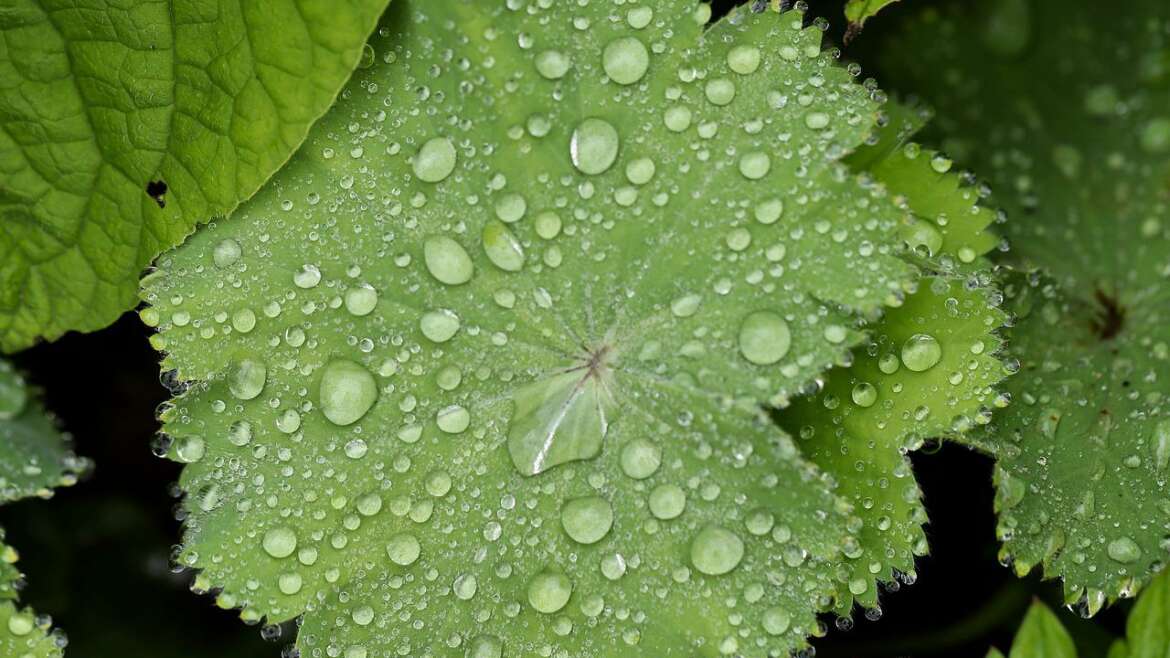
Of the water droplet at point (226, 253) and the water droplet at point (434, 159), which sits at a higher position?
the water droplet at point (226, 253)

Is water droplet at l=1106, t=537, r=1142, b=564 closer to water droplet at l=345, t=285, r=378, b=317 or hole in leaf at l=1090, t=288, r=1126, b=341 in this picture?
hole in leaf at l=1090, t=288, r=1126, b=341

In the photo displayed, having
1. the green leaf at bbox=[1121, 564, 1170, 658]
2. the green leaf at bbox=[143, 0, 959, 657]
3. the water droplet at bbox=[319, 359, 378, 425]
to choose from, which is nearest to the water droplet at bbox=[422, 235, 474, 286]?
the green leaf at bbox=[143, 0, 959, 657]

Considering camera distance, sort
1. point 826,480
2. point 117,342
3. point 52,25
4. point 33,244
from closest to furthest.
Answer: point 826,480
point 52,25
point 33,244
point 117,342

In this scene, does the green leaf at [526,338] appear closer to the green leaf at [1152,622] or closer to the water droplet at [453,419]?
the water droplet at [453,419]

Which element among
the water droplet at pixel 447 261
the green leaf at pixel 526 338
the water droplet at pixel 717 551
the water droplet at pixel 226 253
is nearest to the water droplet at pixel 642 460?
the green leaf at pixel 526 338

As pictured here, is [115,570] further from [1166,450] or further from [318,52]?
[1166,450]

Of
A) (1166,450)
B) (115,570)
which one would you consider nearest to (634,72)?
(1166,450)

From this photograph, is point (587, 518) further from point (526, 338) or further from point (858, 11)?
point (858, 11)
